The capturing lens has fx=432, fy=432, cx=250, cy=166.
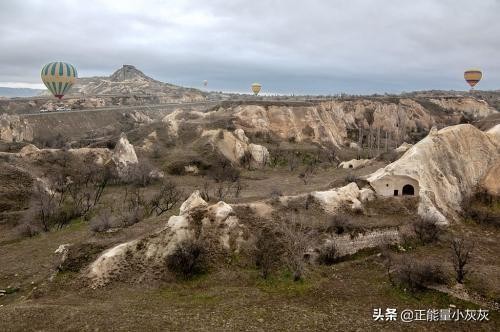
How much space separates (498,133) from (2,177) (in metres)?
49.4

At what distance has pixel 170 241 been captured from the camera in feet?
81.0

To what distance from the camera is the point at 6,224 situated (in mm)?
38219

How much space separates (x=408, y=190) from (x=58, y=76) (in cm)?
5376

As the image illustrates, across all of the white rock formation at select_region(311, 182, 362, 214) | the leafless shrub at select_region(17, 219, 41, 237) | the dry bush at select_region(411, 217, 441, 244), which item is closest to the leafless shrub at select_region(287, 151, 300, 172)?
the white rock formation at select_region(311, 182, 362, 214)

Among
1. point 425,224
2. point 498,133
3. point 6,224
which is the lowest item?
point 6,224

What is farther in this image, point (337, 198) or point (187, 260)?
point (337, 198)

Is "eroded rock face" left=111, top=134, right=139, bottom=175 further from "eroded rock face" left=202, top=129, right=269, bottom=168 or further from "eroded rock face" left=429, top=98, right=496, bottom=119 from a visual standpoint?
"eroded rock face" left=429, top=98, right=496, bottom=119

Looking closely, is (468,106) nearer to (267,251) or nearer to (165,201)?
(165,201)

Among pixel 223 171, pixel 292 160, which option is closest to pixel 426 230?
pixel 223 171

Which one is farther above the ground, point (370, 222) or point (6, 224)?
point (370, 222)

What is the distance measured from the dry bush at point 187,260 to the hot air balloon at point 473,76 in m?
84.8

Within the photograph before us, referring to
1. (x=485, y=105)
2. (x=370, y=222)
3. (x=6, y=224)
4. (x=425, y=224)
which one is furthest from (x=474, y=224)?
(x=485, y=105)

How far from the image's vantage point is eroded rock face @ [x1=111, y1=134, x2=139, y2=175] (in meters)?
57.4

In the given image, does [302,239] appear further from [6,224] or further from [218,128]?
[218,128]
